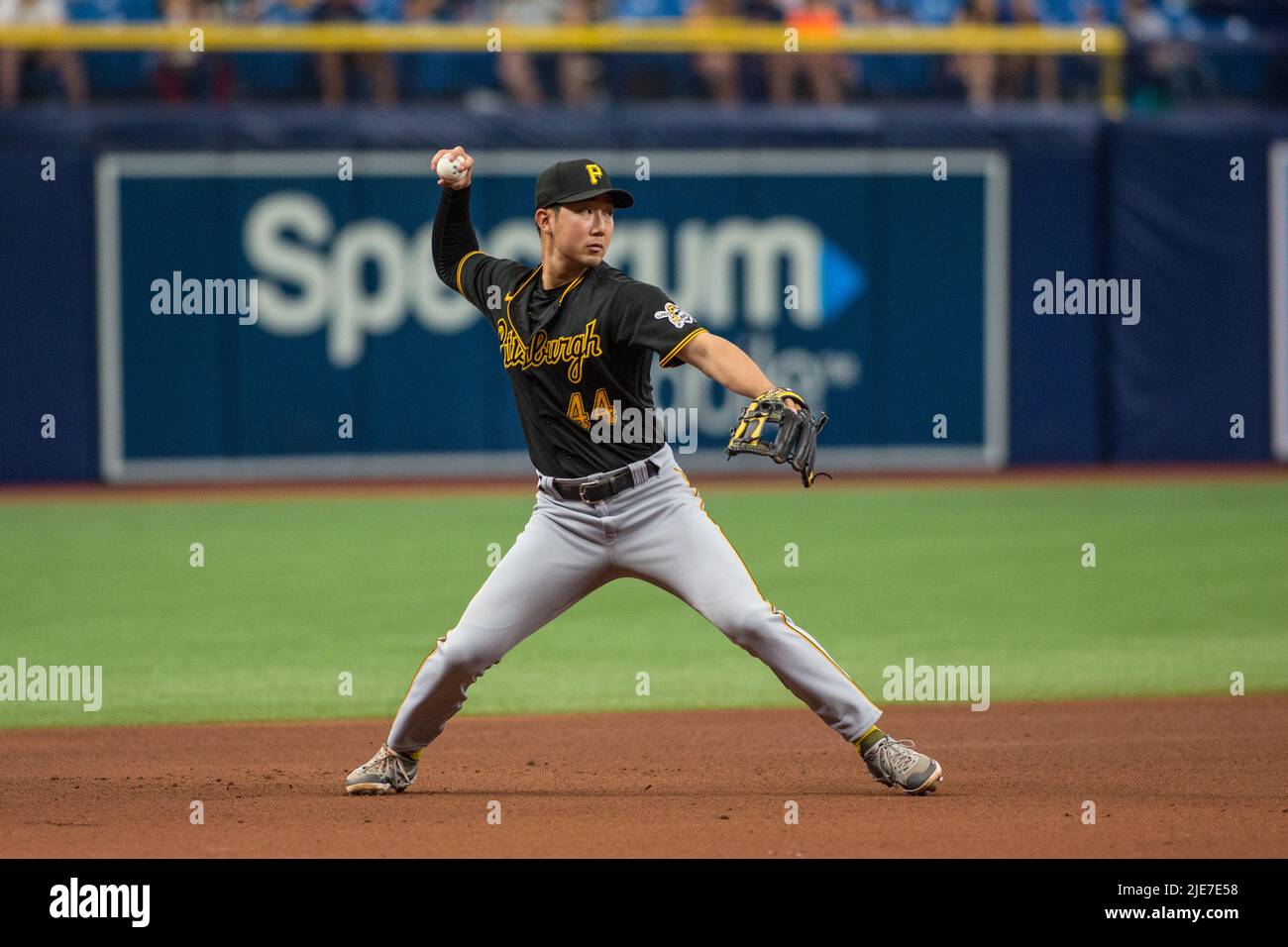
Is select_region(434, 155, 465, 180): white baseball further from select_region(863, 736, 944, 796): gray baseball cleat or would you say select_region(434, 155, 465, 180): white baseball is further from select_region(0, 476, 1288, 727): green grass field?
select_region(0, 476, 1288, 727): green grass field

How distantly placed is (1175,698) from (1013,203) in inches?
411

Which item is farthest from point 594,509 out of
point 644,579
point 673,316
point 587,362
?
point 673,316

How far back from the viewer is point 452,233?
6.63 metres

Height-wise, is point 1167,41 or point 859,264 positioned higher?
point 1167,41

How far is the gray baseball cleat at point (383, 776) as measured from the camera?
632cm

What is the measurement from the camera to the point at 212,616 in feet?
34.8

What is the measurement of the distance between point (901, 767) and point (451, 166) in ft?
8.17

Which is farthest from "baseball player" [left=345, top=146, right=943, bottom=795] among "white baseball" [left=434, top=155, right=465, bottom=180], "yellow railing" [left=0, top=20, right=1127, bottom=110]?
"yellow railing" [left=0, top=20, right=1127, bottom=110]

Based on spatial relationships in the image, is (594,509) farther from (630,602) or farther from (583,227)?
(630,602)

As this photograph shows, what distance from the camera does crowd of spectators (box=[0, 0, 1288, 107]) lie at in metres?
17.0

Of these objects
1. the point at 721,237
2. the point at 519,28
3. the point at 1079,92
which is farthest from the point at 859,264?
the point at 519,28

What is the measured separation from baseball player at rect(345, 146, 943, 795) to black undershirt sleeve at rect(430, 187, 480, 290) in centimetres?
58

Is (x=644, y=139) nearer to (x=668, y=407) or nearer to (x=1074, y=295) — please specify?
(x=668, y=407)

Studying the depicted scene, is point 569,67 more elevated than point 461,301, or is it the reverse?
point 569,67
